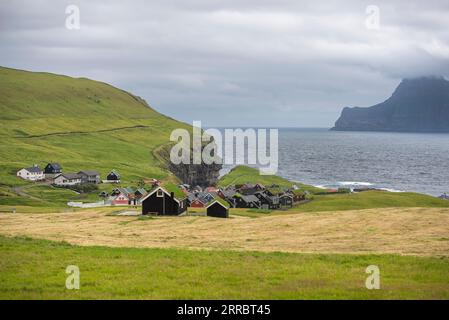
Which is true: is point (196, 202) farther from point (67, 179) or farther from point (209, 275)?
point (209, 275)

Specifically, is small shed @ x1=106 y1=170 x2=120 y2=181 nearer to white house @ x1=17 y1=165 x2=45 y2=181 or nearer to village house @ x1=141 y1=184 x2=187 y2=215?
white house @ x1=17 y1=165 x2=45 y2=181

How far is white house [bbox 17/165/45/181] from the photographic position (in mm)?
148750

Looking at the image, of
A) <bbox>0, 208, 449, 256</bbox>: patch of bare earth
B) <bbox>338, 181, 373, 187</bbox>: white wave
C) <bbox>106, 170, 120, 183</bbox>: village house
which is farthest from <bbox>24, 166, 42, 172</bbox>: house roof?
<bbox>338, 181, 373, 187</bbox>: white wave

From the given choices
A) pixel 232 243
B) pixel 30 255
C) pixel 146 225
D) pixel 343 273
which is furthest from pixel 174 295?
pixel 146 225

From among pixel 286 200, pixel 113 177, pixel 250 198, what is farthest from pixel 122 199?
pixel 113 177

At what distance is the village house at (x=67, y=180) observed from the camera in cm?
14971

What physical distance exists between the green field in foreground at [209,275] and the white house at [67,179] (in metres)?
120

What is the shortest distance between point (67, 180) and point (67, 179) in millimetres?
263

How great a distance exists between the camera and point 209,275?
992 inches

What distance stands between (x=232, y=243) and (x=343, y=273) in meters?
16.5

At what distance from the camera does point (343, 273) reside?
84.5ft

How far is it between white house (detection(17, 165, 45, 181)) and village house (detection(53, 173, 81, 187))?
459cm
